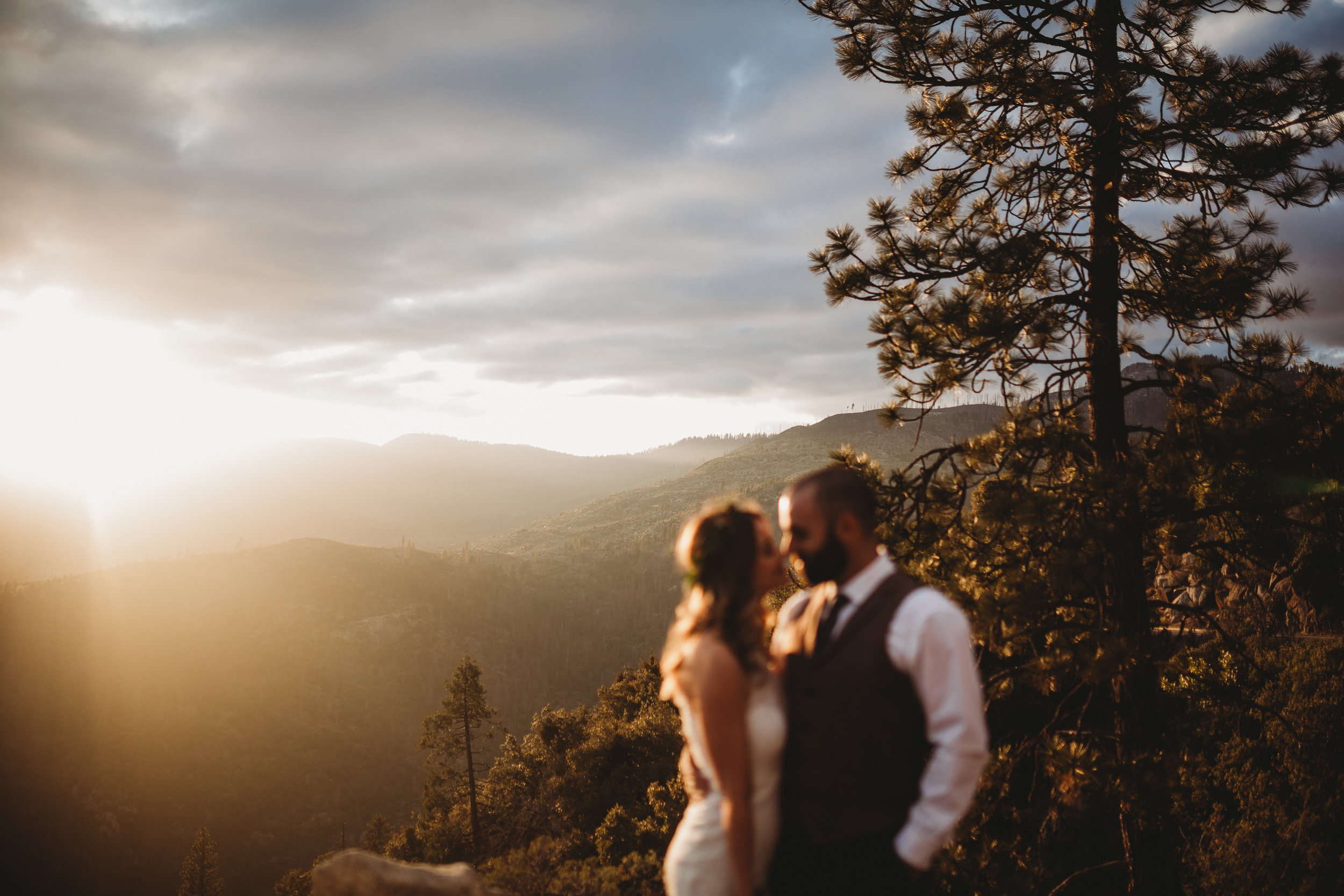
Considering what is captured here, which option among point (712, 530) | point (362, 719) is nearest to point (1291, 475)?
point (712, 530)

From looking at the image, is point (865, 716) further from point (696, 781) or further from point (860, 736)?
point (696, 781)

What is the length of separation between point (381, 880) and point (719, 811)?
2361 millimetres

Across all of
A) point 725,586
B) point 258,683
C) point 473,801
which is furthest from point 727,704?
point 258,683

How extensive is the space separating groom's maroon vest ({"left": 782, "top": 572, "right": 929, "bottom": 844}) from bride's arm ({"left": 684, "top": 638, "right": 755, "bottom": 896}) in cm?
29

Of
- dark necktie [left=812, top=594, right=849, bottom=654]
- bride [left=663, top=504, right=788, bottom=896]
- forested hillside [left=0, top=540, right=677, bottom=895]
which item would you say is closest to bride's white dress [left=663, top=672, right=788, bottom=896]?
bride [left=663, top=504, right=788, bottom=896]

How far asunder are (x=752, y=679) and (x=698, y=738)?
0.29 meters

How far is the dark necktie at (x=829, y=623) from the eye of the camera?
105 inches

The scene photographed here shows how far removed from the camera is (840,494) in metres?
2.66

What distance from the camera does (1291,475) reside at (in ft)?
18.7

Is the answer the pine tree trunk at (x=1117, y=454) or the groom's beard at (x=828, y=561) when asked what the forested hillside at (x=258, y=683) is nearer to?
the pine tree trunk at (x=1117, y=454)

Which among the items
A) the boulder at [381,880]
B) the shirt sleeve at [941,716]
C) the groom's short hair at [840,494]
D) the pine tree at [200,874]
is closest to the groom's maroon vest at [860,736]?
the shirt sleeve at [941,716]

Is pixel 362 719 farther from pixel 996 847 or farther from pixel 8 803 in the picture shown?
pixel 996 847

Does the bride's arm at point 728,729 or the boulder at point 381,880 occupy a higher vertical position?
the bride's arm at point 728,729

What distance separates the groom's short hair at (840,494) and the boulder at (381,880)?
2845 mm
